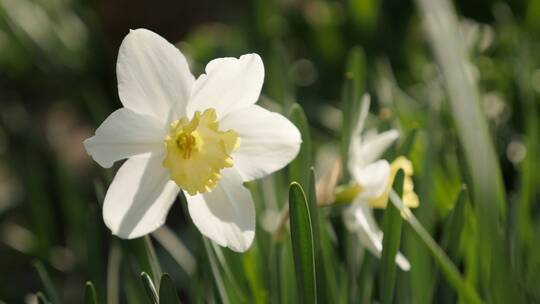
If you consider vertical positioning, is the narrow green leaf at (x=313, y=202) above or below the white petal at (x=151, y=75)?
below

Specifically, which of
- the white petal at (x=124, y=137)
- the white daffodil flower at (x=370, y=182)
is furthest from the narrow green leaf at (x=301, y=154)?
the white petal at (x=124, y=137)

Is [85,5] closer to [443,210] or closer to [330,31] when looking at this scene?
[330,31]

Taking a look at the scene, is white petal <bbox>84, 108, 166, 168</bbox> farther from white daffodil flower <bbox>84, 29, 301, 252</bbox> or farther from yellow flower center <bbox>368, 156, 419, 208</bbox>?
Result: yellow flower center <bbox>368, 156, 419, 208</bbox>

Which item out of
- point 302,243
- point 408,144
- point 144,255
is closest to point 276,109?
point 408,144

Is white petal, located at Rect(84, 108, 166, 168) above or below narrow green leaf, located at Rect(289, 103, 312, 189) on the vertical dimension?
above

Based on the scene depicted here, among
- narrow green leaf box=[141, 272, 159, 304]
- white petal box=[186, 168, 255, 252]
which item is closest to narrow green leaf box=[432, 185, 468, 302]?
white petal box=[186, 168, 255, 252]

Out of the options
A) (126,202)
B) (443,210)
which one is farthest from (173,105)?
(443,210)

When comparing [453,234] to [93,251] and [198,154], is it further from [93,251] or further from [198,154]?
[93,251]

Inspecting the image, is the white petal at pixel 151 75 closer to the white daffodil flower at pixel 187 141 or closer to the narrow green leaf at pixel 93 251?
the white daffodil flower at pixel 187 141
